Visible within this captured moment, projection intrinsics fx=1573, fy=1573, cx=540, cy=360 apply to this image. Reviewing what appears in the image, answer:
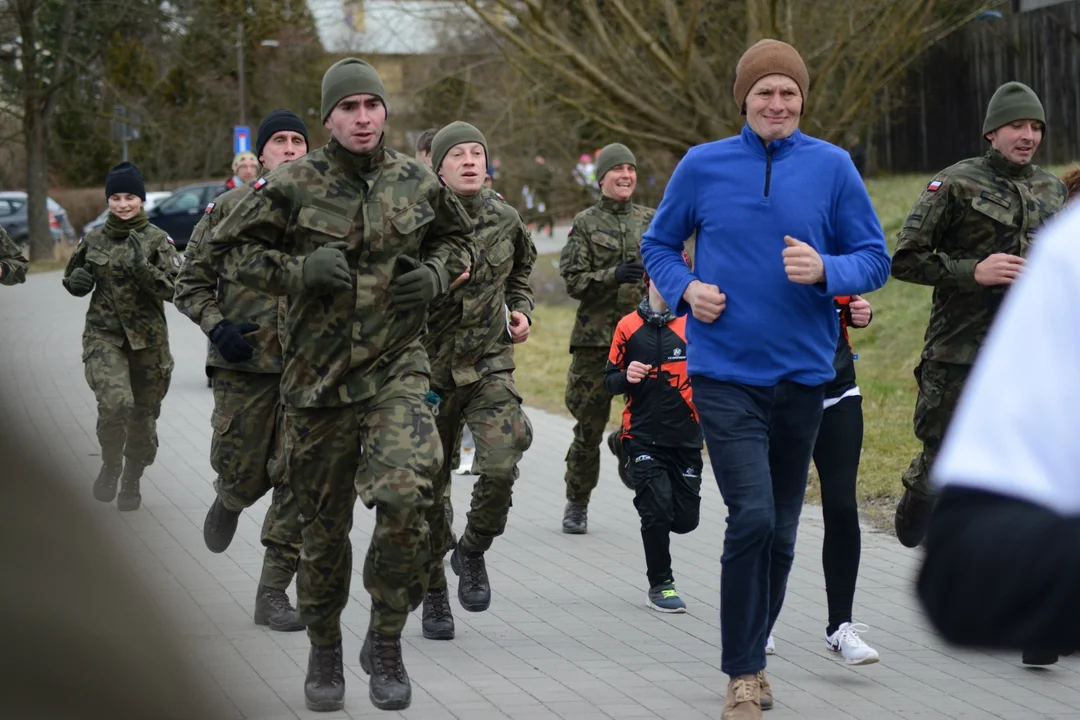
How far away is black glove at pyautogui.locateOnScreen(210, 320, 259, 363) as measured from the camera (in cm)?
671

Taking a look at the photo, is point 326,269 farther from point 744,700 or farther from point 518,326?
point 518,326

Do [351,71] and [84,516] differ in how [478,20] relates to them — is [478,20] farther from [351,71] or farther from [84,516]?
[84,516]

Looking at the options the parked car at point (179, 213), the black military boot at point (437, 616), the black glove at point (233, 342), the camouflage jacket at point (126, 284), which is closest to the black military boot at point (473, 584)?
the black military boot at point (437, 616)

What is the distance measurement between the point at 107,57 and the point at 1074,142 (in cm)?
4027

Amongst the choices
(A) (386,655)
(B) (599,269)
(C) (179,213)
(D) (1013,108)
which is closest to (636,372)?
(D) (1013,108)

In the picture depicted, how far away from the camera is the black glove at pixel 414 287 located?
546cm

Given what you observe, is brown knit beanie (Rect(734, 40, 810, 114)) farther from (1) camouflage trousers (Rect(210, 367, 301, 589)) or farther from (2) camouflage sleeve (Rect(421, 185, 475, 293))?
(1) camouflage trousers (Rect(210, 367, 301, 589))

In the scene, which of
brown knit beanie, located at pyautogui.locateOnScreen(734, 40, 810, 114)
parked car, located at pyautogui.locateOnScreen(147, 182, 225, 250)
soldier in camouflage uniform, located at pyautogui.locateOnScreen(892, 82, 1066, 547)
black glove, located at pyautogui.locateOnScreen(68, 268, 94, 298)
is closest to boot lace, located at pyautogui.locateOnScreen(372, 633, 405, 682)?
brown knit beanie, located at pyautogui.locateOnScreen(734, 40, 810, 114)

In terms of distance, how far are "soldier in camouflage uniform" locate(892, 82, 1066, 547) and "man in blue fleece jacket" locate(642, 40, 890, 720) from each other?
4.95 ft

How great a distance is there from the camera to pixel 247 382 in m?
7.21

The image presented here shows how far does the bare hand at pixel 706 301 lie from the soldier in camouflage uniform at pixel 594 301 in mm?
3810

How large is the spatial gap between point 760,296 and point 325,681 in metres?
2.05

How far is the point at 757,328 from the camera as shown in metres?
5.34

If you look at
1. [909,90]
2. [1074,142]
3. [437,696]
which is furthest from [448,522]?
[909,90]
